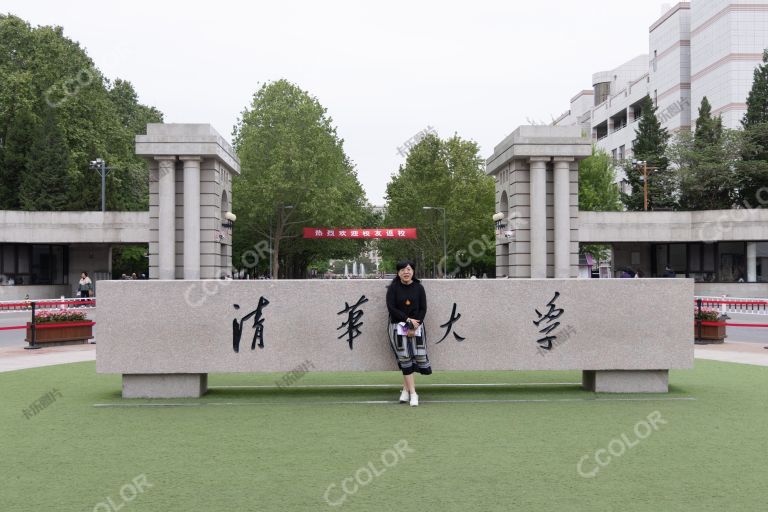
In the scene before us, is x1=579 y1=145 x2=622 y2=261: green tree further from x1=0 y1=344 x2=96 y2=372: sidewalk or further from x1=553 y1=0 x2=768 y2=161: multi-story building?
x1=0 y1=344 x2=96 y2=372: sidewalk

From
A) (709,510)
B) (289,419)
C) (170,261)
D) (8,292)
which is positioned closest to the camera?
(709,510)

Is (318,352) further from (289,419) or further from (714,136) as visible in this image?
(714,136)

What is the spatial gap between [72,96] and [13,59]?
4.68m

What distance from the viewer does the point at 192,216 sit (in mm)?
23766

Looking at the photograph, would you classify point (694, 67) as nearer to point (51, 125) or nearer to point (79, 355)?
point (51, 125)

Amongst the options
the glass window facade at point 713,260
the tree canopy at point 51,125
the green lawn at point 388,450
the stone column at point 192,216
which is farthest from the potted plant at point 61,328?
the glass window facade at point 713,260

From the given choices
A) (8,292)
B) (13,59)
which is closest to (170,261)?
(8,292)

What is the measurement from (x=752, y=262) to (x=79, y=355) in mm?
42492

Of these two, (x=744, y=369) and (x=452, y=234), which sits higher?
(x=452, y=234)

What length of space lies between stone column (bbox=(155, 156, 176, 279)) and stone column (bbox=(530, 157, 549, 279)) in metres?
12.1

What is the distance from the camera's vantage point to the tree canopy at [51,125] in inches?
1850

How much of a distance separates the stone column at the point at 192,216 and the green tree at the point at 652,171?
4169 centimetres

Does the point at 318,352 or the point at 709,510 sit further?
the point at 318,352

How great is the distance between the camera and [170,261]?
24.5m
